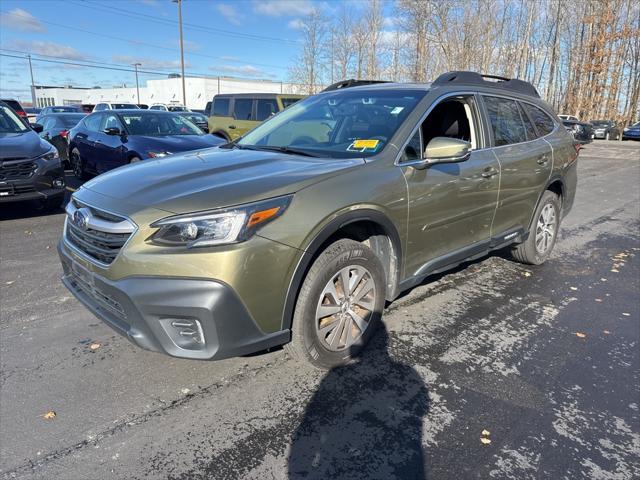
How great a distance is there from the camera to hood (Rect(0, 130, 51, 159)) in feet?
21.5

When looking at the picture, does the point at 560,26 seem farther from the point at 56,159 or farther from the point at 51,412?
the point at 51,412

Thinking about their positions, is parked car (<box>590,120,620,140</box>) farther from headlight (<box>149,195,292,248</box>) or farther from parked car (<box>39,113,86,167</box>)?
headlight (<box>149,195,292,248</box>)

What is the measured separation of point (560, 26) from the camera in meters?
41.0

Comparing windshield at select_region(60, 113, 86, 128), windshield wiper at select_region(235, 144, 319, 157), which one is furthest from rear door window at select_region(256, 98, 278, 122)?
windshield wiper at select_region(235, 144, 319, 157)

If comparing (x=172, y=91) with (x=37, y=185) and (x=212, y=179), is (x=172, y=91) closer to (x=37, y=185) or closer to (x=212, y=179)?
(x=37, y=185)

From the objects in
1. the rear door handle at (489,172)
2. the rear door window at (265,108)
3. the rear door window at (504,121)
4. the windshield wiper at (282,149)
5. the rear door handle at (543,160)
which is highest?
the rear door window at (265,108)

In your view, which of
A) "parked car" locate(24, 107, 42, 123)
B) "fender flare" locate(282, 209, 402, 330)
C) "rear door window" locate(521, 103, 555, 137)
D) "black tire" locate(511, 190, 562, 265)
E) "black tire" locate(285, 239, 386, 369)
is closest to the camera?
"fender flare" locate(282, 209, 402, 330)

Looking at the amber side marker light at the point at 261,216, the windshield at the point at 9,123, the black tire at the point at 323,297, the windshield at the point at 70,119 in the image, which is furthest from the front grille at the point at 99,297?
the windshield at the point at 70,119

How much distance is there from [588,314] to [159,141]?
6.87m

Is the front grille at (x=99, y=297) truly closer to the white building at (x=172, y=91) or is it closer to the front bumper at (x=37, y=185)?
the front bumper at (x=37, y=185)

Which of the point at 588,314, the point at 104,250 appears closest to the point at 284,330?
the point at 104,250

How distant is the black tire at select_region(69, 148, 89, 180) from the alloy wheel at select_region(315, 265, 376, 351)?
8944 mm

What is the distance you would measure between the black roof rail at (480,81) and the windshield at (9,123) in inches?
266

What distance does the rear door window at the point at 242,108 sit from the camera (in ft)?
44.1
